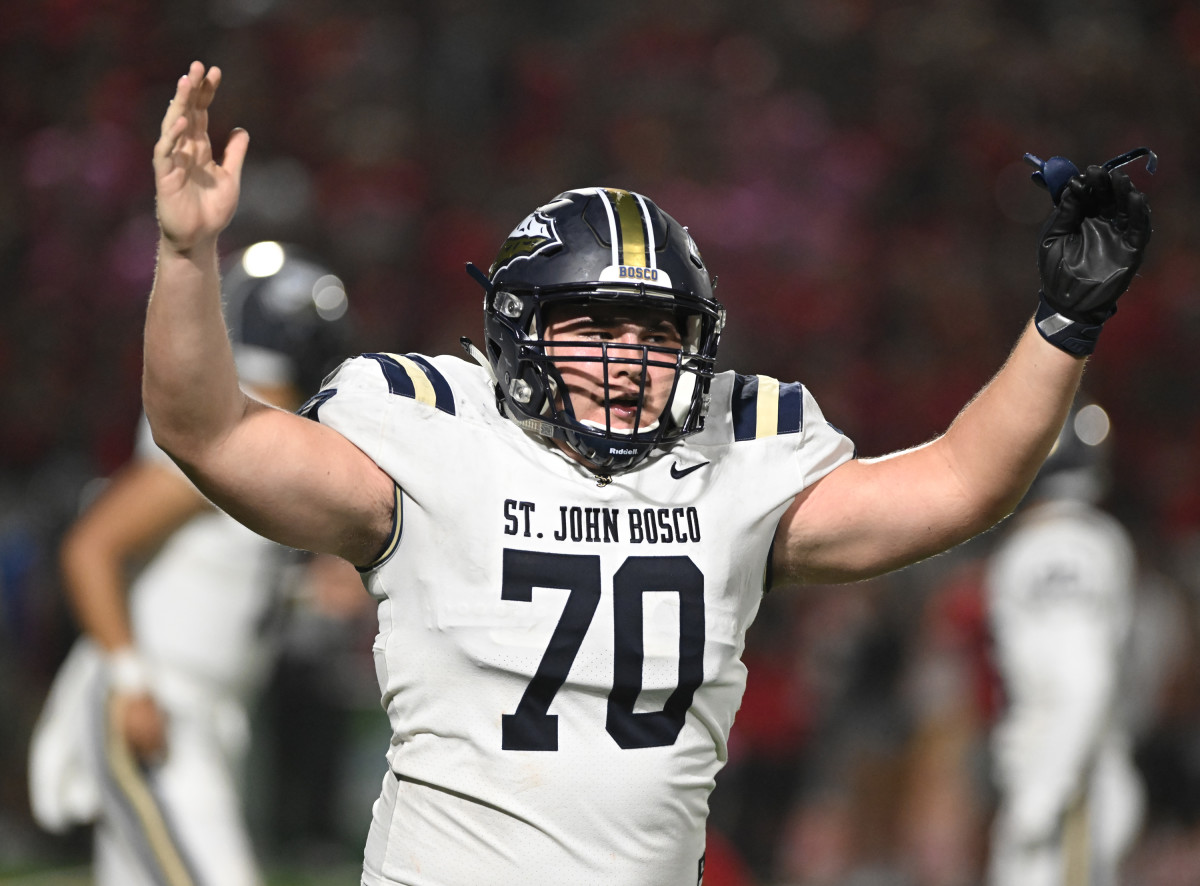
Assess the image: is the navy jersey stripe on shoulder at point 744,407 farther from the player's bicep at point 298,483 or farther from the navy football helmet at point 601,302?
the player's bicep at point 298,483

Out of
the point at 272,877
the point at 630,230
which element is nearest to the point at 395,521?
the point at 630,230

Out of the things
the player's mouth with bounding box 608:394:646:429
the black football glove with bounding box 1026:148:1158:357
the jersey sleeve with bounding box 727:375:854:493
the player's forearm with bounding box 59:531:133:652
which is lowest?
the player's forearm with bounding box 59:531:133:652

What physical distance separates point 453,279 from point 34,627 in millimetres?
2978

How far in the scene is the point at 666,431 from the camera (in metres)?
2.08

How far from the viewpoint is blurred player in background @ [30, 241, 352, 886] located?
3732 mm

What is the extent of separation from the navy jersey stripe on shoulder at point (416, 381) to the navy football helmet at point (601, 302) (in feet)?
0.29

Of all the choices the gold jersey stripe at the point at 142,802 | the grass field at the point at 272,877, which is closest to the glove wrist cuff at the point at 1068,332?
the gold jersey stripe at the point at 142,802

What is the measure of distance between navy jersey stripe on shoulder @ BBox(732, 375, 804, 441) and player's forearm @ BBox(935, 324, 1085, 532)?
241 mm

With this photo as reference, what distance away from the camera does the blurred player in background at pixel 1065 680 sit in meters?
5.08

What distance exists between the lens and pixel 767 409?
87.4 inches

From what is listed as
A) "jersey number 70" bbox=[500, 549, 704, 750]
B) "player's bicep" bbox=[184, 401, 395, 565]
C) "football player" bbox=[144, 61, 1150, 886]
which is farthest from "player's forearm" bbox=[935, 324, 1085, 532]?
"player's bicep" bbox=[184, 401, 395, 565]

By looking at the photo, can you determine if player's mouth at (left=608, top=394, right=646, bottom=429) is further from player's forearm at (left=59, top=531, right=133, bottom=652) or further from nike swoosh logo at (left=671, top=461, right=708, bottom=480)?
player's forearm at (left=59, top=531, right=133, bottom=652)

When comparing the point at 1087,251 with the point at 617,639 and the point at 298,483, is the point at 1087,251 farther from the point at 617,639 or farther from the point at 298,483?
the point at 298,483

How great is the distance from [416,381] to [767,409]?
52cm
